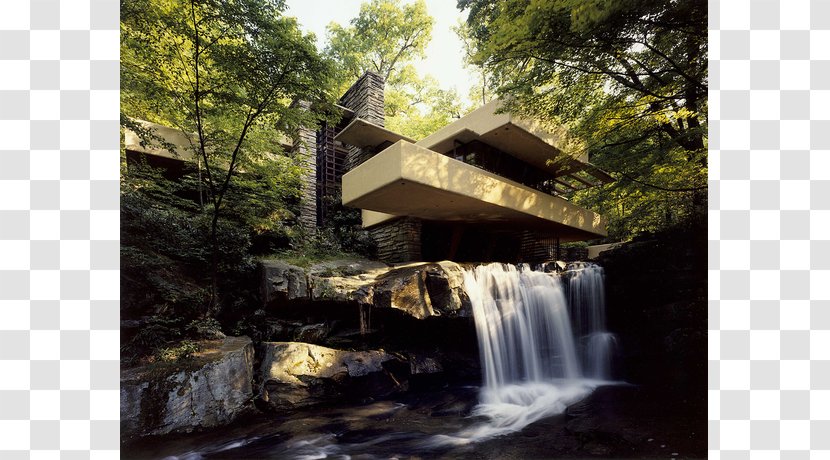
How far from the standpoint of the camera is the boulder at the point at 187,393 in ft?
13.5

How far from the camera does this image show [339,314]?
262 inches

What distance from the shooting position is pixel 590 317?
827 centimetres

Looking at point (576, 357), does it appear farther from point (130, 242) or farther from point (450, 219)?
point (130, 242)

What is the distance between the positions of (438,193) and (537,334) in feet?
13.1

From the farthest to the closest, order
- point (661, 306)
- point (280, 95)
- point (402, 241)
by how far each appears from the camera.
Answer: point (402, 241) < point (661, 306) < point (280, 95)

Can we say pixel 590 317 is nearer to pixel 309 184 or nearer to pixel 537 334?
pixel 537 334

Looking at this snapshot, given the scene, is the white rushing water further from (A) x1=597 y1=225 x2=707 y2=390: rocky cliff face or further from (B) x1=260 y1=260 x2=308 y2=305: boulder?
(B) x1=260 y1=260 x2=308 y2=305: boulder

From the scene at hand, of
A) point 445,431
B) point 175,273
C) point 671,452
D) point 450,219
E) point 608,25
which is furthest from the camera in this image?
point 450,219

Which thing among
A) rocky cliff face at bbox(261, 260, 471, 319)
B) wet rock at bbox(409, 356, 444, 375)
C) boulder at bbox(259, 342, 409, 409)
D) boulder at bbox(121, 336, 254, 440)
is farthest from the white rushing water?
boulder at bbox(121, 336, 254, 440)

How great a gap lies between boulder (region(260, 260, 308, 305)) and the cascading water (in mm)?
6419

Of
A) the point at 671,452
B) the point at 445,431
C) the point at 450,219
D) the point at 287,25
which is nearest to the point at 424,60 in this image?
the point at 287,25

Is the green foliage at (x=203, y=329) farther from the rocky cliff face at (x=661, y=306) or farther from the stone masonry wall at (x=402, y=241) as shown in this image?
the rocky cliff face at (x=661, y=306)

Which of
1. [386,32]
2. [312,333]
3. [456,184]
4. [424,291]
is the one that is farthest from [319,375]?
[386,32]
